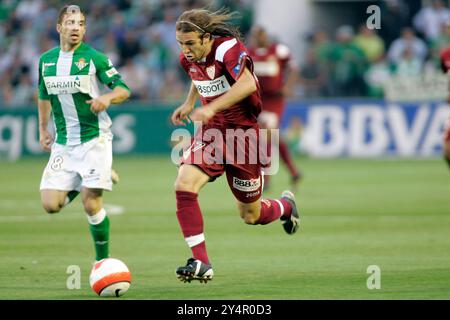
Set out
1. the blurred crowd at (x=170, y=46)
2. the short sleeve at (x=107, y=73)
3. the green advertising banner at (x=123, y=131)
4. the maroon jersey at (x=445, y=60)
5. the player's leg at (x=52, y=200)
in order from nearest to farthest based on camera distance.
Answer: the player's leg at (x=52, y=200)
the short sleeve at (x=107, y=73)
the maroon jersey at (x=445, y=60)
the green advertising banner at (x=123, y=131)
the blurred crowd at (x=170, y=46)

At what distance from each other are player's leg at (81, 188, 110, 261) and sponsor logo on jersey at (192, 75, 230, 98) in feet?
4.03

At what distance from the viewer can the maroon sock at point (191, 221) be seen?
27.3 ft

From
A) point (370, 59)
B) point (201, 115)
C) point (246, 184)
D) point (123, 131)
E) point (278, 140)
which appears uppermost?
point (370, 59)

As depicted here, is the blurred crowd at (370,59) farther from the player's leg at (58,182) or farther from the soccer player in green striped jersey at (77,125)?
the player's leg at (58,182)

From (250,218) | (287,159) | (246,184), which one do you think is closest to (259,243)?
(250,218)

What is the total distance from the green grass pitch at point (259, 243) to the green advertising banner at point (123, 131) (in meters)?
4.90

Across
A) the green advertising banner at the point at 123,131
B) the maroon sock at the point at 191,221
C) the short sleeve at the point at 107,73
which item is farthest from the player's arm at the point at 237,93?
the green advertising banner at the point at 123,131

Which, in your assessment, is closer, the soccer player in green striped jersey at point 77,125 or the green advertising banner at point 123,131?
the soccer player in green striped jersey at point 77,125

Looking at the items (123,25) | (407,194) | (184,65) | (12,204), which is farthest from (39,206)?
(123,25)

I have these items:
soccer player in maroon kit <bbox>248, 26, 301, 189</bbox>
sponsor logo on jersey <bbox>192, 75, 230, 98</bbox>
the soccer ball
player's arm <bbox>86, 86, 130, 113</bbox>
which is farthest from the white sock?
soccer player in maroon kit <bbox>248, 26, 301, 189</bbox>

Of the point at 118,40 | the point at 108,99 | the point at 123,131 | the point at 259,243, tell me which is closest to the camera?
the point at 108,99

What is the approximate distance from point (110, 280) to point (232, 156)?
153 centimetres

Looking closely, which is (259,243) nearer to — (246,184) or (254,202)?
(254,202)

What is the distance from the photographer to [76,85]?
9203 millimetres
